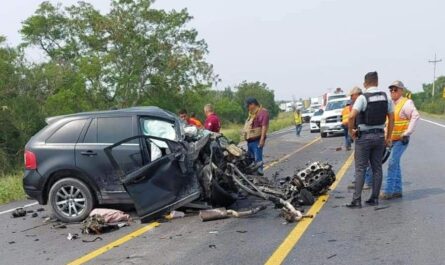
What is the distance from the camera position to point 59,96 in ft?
107

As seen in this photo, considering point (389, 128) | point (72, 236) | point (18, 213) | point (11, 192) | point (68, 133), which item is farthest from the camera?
point (11, 192)

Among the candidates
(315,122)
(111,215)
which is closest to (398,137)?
(111,215)

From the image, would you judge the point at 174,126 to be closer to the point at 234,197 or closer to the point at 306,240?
the point at 234,197

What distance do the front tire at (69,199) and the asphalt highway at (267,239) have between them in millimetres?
236

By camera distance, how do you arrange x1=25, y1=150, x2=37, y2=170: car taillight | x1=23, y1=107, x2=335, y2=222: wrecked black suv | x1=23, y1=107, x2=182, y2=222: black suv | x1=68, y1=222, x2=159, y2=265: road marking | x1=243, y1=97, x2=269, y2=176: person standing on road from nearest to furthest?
x1=68, y1=222, x2=159, y2=265: road marking, x1=23, y1=107, x2=335, y2=222: wrecked black suv, x1=23, y1=107, x2=182, y2=222: black suv, x1=25, y1=150, x2=37, y2=170: car taillight, x1=243, y1=97, x2=269, y2=176: person standing on road

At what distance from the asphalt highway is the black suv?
1.51 feet

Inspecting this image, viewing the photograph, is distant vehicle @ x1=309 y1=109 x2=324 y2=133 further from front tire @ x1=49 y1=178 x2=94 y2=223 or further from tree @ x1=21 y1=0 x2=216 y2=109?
front tire @ x1=49 y1=178 x2=94 y2=223

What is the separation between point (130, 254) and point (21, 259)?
137cm

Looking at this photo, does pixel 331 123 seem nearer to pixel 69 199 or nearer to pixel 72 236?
pixel 69 199

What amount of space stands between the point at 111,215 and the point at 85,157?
989 mm

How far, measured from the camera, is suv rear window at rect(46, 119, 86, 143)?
8.37m

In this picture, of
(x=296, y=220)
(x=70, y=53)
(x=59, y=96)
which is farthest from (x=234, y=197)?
(x=70, y=53)

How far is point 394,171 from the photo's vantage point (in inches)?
335

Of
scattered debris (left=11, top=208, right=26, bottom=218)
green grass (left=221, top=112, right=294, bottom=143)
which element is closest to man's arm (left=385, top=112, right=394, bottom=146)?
scattered debris (left=11, top=208, right=26, bottom=218)
